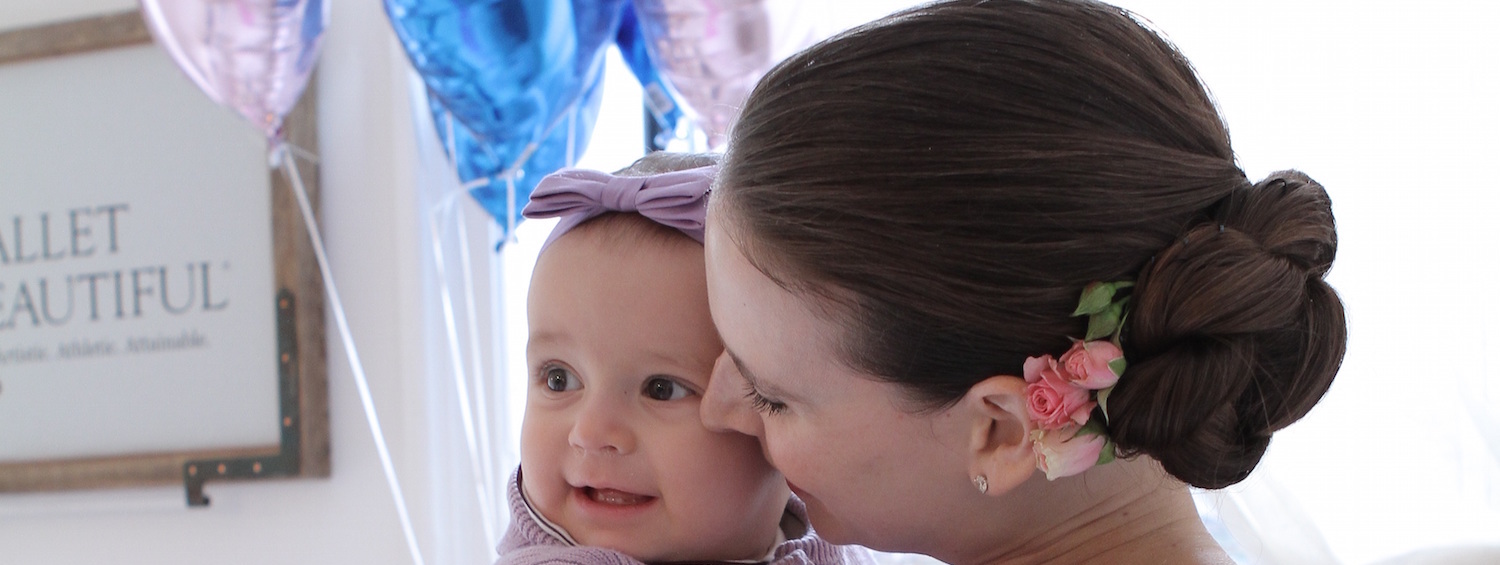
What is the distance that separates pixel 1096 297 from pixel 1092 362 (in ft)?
0.13

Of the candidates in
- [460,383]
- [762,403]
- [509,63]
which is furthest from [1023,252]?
[460,383]

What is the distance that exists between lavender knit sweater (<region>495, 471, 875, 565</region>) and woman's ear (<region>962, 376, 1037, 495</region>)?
0.85ft

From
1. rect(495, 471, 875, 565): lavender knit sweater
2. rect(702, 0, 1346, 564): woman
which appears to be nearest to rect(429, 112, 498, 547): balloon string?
rect(495, 471, 875, 565): lavender knit sweater

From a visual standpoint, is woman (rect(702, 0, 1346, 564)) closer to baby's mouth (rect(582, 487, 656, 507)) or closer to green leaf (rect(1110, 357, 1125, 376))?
green leaf (rect(1110, 357, 1125, 376))

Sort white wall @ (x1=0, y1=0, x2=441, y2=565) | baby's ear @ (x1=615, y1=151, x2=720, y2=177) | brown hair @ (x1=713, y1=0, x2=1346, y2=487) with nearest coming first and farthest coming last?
1. brown hair @ (x1=713, y1=0, x2=1346, y2=487)
2. baby's ear @ (x1=615, y1=151, x2=720, y2=177)
3. white wall @ (x1=0, y1=0, x2=441, y2=565)

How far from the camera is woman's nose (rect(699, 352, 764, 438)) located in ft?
3.12

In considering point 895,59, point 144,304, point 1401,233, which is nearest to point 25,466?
point 144,304

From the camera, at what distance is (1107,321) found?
75 cm

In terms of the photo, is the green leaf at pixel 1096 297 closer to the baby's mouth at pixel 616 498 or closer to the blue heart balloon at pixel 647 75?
the baby's mouth at pixel 616 498

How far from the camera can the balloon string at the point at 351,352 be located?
6.59 ft

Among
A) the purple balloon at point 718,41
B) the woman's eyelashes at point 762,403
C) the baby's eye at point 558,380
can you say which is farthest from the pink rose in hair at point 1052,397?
the purple balloon at point 718,41

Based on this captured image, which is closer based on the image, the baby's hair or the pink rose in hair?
the pink rose in hair

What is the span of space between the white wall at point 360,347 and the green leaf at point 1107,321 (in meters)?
1.59

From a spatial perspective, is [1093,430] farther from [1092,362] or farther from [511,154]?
[511,154]
